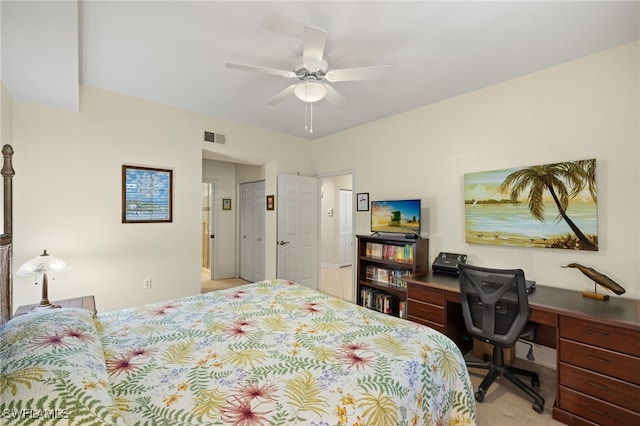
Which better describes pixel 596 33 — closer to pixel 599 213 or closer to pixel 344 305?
pixel 599 213

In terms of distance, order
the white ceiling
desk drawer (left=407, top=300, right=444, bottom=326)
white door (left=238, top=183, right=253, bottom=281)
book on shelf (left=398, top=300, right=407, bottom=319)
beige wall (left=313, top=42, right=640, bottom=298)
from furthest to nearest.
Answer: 1. white door (left=238, top=183, right=253, bottom=281)
2. book on shelf (left=398, top=300, right=407, bottom=319)
3. desk drawer (left=407, top=300, right=444, bottom=326)
4. beige wall (left=313, top=42, right=640, bottom=298)
5. the white ceiling

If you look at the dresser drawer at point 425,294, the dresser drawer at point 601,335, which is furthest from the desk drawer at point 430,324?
the dresser drawer at point 601,335

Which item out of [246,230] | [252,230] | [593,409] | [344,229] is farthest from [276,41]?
[344,229]

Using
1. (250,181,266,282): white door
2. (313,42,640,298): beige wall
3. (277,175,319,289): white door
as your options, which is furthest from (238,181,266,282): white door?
(313,42,640,298): beige wall

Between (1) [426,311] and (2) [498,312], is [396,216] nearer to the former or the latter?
(1) [426,311]

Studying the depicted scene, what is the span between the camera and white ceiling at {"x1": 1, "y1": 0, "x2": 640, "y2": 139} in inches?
71.2

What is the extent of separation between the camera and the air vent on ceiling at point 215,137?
3828 mm

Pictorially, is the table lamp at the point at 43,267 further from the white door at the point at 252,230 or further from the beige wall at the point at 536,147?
the beige wall at the point at 536,147

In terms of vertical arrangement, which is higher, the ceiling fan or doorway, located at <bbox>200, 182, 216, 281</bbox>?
the ceiling fan

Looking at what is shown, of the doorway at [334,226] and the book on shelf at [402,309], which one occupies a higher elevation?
the doorway at [334,226]

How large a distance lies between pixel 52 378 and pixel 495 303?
2.43m

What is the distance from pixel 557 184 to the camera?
8.07 ft

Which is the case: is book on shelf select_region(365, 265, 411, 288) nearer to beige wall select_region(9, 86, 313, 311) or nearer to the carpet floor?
the carpet floor

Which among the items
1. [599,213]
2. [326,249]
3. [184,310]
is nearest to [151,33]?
[184,310]
